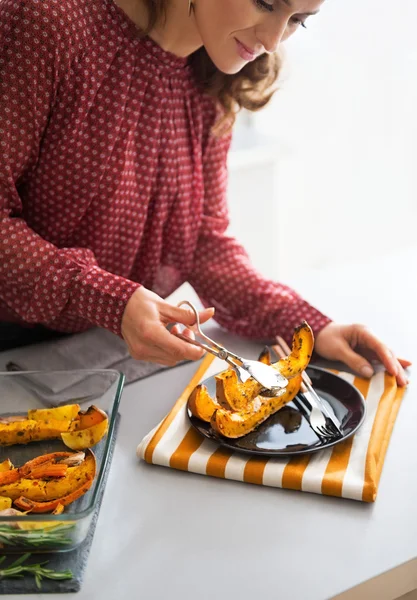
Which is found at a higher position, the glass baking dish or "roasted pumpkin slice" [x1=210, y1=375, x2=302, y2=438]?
"roasted pumpkin slice" [x1=210, y1=375, x2=302, y2=438]

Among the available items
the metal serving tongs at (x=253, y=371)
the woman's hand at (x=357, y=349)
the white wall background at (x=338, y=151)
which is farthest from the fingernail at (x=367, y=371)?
the white wall background at (x=338, y=151)

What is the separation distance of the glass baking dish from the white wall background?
1608 mm

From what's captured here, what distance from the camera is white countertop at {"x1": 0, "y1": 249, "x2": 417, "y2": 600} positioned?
0.77m

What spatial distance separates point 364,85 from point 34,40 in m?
2.00

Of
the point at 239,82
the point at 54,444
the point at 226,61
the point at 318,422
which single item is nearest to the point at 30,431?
the point at 54,444

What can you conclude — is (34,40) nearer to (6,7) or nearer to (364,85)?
(6,7)

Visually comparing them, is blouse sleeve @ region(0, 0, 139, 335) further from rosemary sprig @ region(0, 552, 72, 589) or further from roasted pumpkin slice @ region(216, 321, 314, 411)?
rosemary sprig @ region(0, 552, 72, 589)

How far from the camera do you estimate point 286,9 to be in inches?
41.8

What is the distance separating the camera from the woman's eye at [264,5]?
1.04 meters

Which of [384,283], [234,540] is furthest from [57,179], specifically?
[384,283]

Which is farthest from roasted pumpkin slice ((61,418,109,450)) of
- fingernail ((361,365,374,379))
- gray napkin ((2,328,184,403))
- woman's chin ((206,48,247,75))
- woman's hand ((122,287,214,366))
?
woman's chin ((206,48,247,75))

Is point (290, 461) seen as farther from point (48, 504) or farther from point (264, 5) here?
point (264, 5)

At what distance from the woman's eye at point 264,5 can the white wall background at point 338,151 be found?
4.81 feet

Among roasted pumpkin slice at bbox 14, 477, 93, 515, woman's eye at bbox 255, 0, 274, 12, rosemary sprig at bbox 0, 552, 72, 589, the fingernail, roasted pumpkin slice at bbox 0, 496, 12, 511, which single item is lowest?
rosemary sprig at bbox 0, 552, 72, 589
